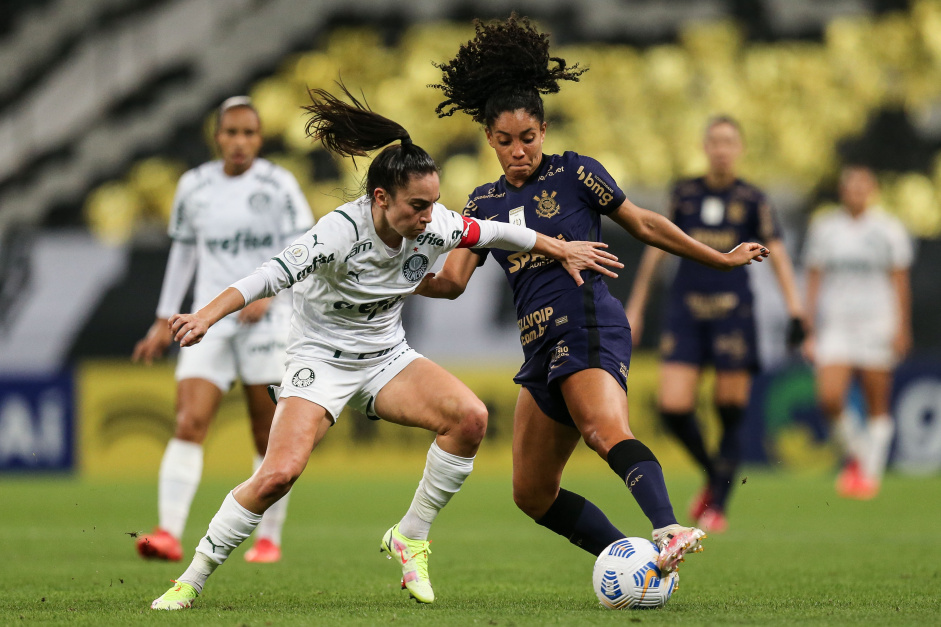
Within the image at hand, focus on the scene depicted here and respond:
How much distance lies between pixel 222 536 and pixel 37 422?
337 inches

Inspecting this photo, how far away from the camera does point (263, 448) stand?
262 inches

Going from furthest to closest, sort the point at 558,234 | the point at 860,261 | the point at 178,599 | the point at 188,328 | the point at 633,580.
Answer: the point at 860,261 → the point at 558,234 → the point at 178,599 → the point at 633,580 → the point at 188,328

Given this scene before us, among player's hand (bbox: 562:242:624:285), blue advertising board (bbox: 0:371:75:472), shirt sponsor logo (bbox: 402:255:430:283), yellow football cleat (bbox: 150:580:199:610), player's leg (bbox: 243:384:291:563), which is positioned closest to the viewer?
yellow football cleat (bbox: 150:580:199:610)

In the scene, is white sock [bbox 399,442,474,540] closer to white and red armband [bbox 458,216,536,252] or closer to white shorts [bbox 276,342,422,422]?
white shorts [bbox 276,342,422,422]

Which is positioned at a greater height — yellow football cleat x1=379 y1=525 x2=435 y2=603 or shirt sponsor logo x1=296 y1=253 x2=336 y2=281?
shirt sponsor logo x1=296 y1=253 x2=336 y2=281

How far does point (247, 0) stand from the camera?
16781 mm

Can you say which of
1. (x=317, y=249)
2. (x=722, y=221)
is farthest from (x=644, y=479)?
(x=722, y=221)

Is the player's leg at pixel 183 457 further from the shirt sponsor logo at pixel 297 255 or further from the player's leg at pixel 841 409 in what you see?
the player's leg at pixel 841 409

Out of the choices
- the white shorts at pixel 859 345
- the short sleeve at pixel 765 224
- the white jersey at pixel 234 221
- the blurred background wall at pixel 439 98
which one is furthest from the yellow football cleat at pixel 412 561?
the blurred background wall at pixel 439 98

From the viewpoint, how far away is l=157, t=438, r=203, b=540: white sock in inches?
251

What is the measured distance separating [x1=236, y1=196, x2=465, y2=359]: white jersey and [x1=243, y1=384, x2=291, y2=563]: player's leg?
1.60 m

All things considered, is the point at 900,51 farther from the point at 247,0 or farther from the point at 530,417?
the point at 530,417

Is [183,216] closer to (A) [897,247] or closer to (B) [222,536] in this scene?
(B) [222,536]

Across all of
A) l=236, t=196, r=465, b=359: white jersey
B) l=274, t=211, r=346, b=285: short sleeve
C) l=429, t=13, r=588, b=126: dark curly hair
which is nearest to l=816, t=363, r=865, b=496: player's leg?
l=429, t=13, r=588, b=126: dark curly hair
